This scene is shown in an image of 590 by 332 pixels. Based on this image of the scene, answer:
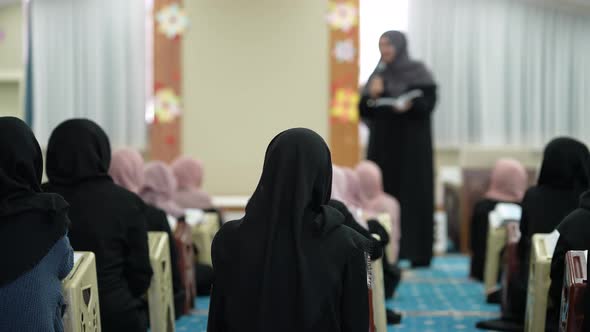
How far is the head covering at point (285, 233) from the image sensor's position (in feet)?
6.88

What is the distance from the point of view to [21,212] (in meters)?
2.25

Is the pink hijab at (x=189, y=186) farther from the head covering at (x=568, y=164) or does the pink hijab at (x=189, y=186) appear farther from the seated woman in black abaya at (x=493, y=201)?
the head covering at (x=568, y=164)

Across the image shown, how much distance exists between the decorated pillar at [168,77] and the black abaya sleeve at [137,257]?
4.06 m

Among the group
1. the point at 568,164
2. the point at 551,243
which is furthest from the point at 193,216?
the point at 551,243

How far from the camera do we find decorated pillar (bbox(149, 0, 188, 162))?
6.97 metres

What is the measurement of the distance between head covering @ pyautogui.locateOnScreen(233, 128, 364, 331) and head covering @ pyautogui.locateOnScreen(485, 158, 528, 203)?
371cm

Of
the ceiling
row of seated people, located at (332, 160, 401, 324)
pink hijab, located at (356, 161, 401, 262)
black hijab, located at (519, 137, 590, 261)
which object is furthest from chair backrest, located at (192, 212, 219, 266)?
the ceiling

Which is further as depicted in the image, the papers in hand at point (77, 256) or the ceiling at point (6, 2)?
the ceiling at point (6, 2)

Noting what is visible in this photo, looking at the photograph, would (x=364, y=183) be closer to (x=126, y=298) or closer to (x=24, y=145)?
(x=126, y=298)

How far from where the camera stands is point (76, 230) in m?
2.90

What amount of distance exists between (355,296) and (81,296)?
0.79 metres

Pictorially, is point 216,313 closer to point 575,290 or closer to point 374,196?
point 575,290

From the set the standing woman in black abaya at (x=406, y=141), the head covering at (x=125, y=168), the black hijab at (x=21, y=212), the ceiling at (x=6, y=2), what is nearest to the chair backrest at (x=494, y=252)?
the standing woman in black abaya at (x=406, y=141)

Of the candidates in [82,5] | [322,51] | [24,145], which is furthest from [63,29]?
[24,145]
